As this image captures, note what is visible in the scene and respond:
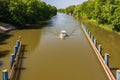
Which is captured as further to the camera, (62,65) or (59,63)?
(59,63)

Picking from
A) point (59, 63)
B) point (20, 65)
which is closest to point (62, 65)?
point (59, 63)

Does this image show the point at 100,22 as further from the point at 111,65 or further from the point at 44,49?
the point at 111,65

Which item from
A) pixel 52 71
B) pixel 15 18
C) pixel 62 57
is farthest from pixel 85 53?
pixel 15 18

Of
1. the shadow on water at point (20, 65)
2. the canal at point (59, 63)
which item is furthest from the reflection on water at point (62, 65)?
the shadow on water at point (20, 65)

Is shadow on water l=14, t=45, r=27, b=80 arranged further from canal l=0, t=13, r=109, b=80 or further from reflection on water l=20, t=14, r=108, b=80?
reflection on water l=20, t=14, r=108, b=80

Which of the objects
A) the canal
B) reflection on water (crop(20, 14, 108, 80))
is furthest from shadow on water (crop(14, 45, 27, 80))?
reflection on water (crop(20, 14, 108, 80))

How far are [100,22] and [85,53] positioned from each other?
34.0m

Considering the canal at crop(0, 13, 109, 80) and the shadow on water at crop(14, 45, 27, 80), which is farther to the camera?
the shadow on water at crop(14, 45, 27, 80)

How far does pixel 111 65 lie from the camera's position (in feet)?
74.5

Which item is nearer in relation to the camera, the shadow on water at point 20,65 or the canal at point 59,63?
the canal at point 59,63

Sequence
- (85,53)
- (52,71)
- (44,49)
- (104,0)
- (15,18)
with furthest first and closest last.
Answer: (104,0)
(15,18)
(44,49)
(85,53)
(52,71)

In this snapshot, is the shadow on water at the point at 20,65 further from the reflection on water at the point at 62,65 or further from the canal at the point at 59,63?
the reflection on water at the point at 62,65

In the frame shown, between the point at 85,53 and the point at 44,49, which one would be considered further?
the point at 44,49

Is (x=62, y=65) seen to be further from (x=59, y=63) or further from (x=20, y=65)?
(x=20, y=65)
